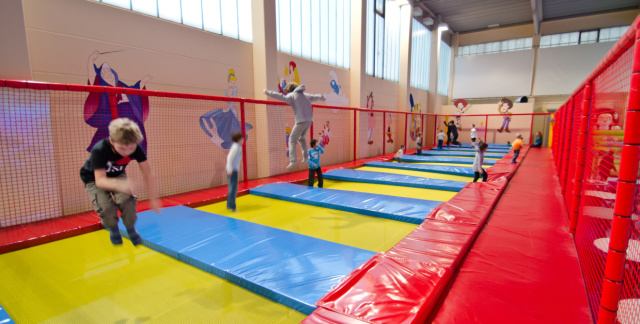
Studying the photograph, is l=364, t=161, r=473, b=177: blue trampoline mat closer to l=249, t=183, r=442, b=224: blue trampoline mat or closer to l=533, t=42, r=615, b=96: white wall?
l=249, t=183, r=442, b=224: blue trampoline mat

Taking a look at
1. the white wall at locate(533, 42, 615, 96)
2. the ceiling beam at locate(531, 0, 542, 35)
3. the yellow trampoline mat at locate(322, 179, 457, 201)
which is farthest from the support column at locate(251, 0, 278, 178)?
the white wall at locate(533, 42, 615, 96)

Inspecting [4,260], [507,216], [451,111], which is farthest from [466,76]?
[4,260]

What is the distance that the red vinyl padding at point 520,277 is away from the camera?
6.26ft

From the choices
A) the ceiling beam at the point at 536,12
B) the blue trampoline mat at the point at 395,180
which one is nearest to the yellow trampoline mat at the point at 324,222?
the blue trampoline mat at the point at 395,180

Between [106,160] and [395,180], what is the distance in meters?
5.51

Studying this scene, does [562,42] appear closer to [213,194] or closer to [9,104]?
[213,194]

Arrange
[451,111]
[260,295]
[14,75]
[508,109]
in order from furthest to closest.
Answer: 1. [451,111]
2. [508,109]
3. [14,75]
4. [260,295]

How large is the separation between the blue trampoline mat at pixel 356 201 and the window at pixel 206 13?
10.6 ft

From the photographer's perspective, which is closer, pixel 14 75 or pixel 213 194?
pixel 14 75

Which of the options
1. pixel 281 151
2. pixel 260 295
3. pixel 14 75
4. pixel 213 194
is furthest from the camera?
pixel 281 151

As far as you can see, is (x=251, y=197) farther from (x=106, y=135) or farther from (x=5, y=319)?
(x=5, y=319)

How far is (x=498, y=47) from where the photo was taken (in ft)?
56.7

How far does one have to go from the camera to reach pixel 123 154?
2.14 metres

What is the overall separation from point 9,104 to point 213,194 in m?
2.79
